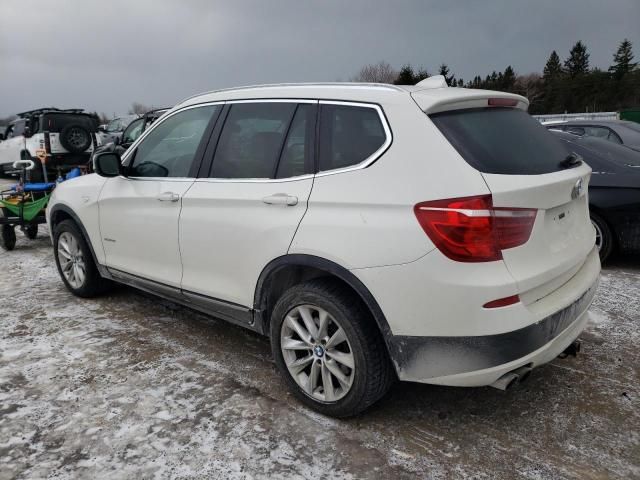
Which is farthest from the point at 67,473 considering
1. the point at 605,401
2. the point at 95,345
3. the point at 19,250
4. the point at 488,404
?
the point at 19,250

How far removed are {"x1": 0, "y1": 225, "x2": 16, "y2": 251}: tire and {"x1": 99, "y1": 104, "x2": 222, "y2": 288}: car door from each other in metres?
3.63

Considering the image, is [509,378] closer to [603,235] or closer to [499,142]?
[499,142]

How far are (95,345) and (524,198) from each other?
315 centimetres

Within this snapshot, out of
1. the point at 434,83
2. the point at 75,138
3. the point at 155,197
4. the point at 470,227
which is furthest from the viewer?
the point at 75,138

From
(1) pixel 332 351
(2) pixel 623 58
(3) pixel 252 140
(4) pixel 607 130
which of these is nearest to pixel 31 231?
(3) pixel 252 140

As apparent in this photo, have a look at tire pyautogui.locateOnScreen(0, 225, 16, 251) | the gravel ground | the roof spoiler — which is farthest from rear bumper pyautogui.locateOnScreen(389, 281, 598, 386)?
tire pyautogui.locateOnScreen(0, 225, 16, 251)

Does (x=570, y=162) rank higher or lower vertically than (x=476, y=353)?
higher

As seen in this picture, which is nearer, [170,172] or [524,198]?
[524,198]

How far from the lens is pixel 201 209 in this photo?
329cm

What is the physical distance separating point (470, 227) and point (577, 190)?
2.91 ft

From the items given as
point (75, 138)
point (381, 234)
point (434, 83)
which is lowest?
point (381, 234)

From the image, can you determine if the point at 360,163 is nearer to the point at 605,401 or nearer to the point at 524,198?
the point at 524,198

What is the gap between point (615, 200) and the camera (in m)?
5.16

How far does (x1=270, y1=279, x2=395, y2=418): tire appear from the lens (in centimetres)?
255
